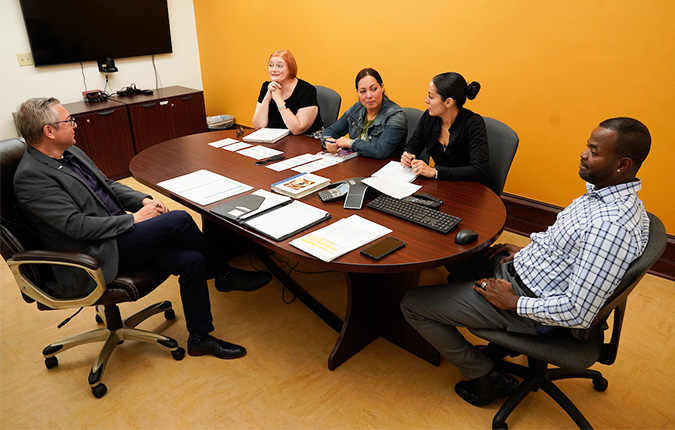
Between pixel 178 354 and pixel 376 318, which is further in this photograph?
pixel 376 318

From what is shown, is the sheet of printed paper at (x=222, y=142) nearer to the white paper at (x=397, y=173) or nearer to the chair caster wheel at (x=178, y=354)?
the white paper at (x=397, y=173)

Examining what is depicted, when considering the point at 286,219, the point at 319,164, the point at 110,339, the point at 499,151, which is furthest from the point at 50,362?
the point at 499,151

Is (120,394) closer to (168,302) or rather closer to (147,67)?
(168,302)

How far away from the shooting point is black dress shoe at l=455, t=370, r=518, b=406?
1837 mm

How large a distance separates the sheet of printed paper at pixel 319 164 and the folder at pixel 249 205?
1.18 feet

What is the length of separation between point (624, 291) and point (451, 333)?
0.61 meters

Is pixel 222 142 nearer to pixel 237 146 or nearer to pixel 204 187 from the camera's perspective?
pixel 237 146

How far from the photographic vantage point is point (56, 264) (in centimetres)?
179

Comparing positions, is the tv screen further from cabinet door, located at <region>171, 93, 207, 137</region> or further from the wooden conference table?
the wooden conference table

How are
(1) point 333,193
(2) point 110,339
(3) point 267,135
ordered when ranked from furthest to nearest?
(3) point 267,135 < (2) point 110,339 < (1) point 333,193

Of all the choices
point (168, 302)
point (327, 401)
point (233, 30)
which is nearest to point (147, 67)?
point (233, 30)

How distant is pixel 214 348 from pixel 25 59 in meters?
3.57

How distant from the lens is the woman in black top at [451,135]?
2238 millimetres

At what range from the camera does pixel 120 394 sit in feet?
6.46
